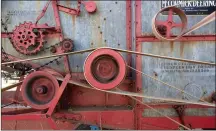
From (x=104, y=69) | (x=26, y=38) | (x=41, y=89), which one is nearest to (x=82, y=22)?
(x=26, y=38)

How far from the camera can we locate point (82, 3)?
3.41 meters

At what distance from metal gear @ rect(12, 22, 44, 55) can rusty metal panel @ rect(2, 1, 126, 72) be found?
0.59 ft

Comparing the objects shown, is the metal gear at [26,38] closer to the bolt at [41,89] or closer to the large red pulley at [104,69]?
the bolt at [41,89]

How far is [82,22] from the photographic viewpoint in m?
3.47

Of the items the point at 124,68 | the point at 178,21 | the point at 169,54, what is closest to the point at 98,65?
the point at 124,68

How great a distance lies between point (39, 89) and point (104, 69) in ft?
3.23

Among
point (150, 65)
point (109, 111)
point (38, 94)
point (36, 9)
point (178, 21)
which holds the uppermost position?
point (36, 9)

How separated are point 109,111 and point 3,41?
211 centimetres

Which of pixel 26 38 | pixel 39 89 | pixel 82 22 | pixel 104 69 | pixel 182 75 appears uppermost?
pixel 82 22

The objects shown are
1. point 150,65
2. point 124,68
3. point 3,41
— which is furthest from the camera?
point 3,41

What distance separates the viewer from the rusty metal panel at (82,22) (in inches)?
136

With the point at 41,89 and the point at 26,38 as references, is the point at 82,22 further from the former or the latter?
the point at 41,89

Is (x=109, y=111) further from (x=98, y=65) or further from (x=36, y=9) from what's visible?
(x=36, y=9)

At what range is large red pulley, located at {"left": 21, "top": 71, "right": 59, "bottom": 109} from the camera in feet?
9.77
